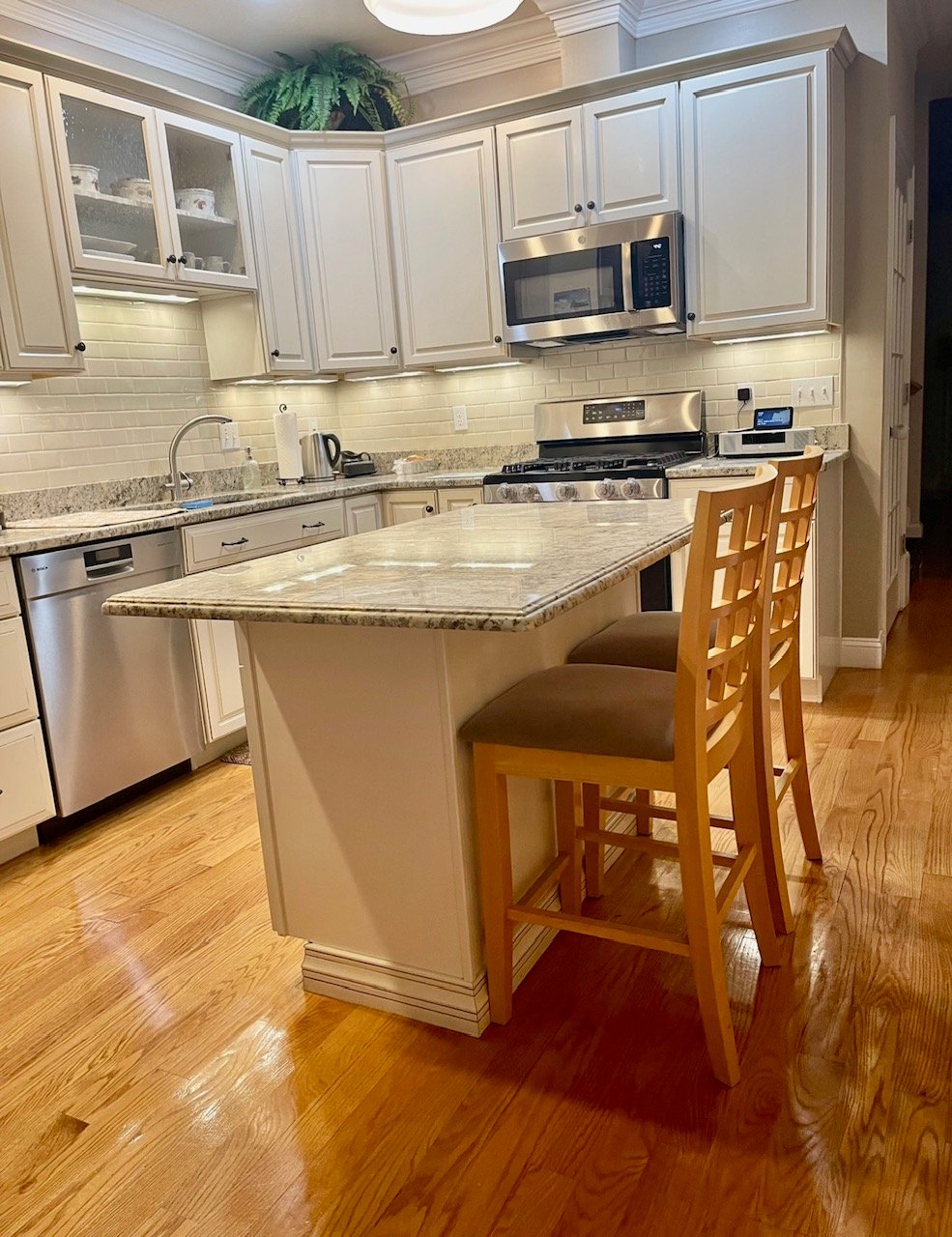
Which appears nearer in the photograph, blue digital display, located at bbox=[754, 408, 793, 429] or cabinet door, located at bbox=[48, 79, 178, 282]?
cabinet door, located at bbox=[48, 79, 178, 282]

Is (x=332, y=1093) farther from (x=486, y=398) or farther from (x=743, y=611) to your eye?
(x=486, y=398)

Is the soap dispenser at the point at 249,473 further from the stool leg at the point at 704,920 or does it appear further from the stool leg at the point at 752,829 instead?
the stool leg at the point at 704,920

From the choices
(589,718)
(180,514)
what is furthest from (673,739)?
(180,514)

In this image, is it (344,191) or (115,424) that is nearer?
(115,424)

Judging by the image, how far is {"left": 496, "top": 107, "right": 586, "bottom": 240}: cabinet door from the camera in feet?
12.6

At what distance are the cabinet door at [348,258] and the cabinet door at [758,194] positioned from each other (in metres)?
1.40

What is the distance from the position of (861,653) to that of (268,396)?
2.90m

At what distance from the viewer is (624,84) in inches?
145

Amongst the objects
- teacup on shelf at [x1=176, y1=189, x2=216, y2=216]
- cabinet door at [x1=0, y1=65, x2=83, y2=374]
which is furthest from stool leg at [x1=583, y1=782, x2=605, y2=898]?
teacup on shelf at [x1=176, y1=189, x2=216, y2=216]

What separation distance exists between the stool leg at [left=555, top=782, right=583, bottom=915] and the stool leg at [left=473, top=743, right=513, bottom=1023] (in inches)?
10.5

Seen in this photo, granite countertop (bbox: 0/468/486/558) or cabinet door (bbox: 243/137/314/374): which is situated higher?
cabinet door (bbox: 243/137/314/374)

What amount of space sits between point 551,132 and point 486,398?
119 centimetres

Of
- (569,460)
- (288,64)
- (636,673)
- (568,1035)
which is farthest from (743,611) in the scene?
(288,64)

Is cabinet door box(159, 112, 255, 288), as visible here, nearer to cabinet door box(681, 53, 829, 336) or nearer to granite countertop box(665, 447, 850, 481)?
cabinet door box(681, 53, 829, 336)
